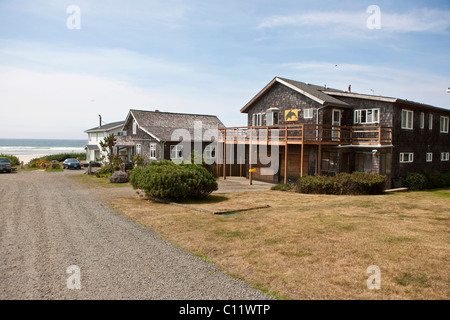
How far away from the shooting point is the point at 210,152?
3316 cm

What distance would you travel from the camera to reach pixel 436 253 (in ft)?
26.5

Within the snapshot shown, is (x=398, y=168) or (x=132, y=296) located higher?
(x=398, y=168)

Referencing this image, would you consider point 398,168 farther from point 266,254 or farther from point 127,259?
point 127,259

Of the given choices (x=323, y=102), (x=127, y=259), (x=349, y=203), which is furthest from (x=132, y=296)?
(x=323, y=102)

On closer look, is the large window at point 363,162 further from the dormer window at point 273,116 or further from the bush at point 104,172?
the bush at point 104,172

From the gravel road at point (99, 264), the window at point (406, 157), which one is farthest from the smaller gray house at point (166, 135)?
the gravel road at point (99, 264)

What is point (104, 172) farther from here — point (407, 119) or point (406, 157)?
point (407, 119)

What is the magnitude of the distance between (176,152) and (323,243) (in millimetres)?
23973

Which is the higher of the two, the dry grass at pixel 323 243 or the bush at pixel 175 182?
the bush at pixel 175 182

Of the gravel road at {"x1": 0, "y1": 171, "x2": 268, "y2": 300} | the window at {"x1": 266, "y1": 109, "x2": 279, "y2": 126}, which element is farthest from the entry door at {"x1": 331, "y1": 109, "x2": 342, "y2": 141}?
the gravel road at {"x1": 0, "y1": 171, "x2": 268, "y2": 300}

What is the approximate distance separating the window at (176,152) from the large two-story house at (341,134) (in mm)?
5151

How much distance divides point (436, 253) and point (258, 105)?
2245cm

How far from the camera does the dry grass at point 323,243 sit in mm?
6480

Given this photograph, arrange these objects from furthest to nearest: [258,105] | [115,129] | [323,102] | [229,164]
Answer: [115,129] → [229,164] → [258,105] → [323,102]
